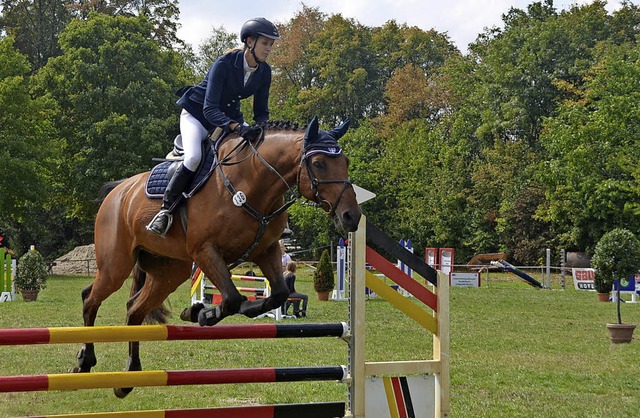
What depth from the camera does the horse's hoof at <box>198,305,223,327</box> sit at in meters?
5.30

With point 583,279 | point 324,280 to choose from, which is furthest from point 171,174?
point 583,279

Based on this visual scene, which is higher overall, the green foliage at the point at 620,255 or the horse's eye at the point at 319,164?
the horse's eye at the point at 319,164

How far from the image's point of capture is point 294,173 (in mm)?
5270

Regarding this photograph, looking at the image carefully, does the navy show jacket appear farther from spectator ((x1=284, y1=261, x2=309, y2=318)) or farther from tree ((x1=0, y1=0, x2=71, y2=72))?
tree ((x1=0, y1=0, x2=71, y2=72))

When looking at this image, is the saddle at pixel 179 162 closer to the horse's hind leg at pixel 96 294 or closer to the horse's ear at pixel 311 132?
the horse's hind leg at pixel 96 294

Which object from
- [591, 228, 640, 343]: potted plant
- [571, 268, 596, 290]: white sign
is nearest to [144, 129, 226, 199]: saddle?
[591, 228, 640, 343]: potted plant

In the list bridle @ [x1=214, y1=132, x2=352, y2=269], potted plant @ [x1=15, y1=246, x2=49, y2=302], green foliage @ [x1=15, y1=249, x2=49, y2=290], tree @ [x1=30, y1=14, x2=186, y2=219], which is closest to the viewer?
bridle @ [x1=214, y1=132, x2=352, y2=269]

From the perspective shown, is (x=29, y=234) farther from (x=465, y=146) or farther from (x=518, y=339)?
(x=518, y=339)

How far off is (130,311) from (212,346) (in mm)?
6085

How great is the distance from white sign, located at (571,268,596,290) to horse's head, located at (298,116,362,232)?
85.0ft

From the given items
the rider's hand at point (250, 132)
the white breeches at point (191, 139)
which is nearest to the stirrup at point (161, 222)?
the white breeches at point (191, 139)

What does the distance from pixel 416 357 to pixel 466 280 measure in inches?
756

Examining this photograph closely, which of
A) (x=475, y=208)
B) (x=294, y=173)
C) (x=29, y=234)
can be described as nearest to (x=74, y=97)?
A: (x=29, y=234)

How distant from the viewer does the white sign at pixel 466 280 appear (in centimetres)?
3002
